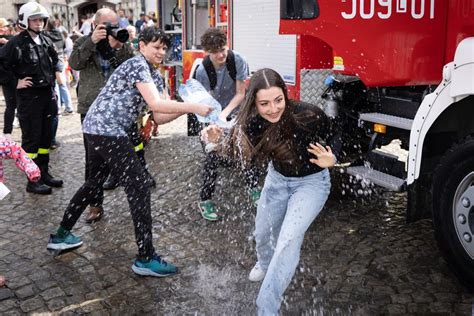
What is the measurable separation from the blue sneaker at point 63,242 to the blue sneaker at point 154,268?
27.7 inches

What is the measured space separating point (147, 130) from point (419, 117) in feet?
11.8

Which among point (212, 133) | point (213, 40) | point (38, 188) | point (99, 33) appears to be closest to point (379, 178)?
point (212, 133)

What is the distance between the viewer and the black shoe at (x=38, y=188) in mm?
5812

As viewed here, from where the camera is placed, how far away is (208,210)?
16.2 feet

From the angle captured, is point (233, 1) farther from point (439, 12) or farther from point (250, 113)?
point (250, 113)

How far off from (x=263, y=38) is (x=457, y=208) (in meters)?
3.51

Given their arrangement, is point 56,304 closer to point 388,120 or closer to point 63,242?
point 63,242

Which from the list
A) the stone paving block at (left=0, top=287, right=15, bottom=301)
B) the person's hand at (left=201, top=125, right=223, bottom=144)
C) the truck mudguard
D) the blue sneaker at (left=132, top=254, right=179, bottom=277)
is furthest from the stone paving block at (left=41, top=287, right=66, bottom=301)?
the truck mudguard

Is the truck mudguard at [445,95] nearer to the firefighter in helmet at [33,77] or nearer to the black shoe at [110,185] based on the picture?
the black shoe at [110,185]

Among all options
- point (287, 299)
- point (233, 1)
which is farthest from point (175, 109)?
point (233, 1)

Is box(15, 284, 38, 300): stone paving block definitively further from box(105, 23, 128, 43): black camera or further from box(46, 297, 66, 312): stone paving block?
box(105, 23, 128, 43): black camera

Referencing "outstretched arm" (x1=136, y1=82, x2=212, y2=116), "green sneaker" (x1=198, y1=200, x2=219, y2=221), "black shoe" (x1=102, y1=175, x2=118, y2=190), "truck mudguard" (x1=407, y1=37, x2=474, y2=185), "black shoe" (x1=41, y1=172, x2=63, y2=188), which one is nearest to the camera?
"truck mudguard" (x1=407, y1=37, x2=474, y2=185)

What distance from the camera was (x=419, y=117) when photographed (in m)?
3.65

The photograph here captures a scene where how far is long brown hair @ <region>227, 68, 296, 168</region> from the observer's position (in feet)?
9.65
